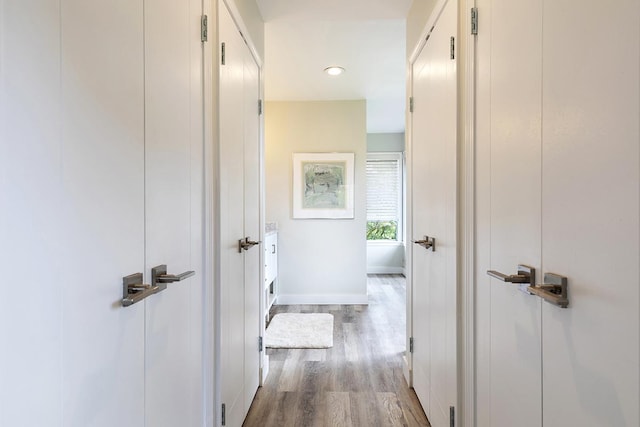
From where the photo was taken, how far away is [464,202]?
4.64ft

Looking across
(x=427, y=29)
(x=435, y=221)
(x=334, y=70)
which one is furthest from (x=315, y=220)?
(x=427, y=29)

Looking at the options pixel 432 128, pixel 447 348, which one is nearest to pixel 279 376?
pixel 447 348

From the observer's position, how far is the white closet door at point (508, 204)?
95 cm

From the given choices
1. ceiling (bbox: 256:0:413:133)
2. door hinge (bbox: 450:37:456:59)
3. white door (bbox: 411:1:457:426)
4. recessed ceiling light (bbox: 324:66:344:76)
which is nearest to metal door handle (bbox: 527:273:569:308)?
white door (bbox: 411:1:457:426)

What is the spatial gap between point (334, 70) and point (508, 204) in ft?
8.65

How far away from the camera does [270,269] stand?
3762 mm

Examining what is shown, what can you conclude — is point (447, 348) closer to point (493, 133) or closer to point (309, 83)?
point (493, 133)

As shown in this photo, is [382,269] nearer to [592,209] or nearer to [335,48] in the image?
[335,48]

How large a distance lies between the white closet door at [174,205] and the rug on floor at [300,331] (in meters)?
1.66

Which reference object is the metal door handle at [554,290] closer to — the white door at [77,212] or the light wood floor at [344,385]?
the white door at [77,212]

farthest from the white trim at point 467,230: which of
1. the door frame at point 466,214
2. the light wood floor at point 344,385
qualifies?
the light wood floor at point 344,385

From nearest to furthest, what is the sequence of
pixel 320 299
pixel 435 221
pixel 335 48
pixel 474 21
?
pixel 474 21 < pixel 435 221 < pixel 335 48 < pixel 320 299

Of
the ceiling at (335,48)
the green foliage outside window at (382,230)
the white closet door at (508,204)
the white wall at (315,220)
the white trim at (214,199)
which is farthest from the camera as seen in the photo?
the green foliage outside window at (382,230)

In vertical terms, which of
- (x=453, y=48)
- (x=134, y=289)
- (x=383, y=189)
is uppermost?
(x=453, y=48)
